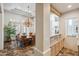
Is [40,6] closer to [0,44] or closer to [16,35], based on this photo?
[16,35]

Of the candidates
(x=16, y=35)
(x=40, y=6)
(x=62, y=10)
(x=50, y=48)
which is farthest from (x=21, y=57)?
(x=62, y=10)

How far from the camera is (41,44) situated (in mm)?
1357

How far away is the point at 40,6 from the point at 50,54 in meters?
0.70

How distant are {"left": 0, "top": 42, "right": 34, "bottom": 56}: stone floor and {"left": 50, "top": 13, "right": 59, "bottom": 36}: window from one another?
1.27 ft

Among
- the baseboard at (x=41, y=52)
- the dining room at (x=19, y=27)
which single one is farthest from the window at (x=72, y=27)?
the dining room at (x=19, y=27)

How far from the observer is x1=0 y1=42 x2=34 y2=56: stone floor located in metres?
1.34

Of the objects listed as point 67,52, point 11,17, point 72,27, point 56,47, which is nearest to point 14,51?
point 11,17

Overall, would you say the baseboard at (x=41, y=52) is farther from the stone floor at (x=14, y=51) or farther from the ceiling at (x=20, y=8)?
the ceiling at (x=20, y=8)

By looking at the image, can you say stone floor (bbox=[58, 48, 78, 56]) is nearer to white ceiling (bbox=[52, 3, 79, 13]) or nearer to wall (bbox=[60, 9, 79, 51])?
wall (bbox=[60, 9, 79, 51])

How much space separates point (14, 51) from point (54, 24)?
691 millimetres

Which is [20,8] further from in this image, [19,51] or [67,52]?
[67,52]

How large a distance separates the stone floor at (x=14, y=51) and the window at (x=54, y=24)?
0.39 meters

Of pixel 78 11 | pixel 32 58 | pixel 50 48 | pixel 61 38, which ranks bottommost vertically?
pixel 32 58

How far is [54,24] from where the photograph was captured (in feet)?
4.63
